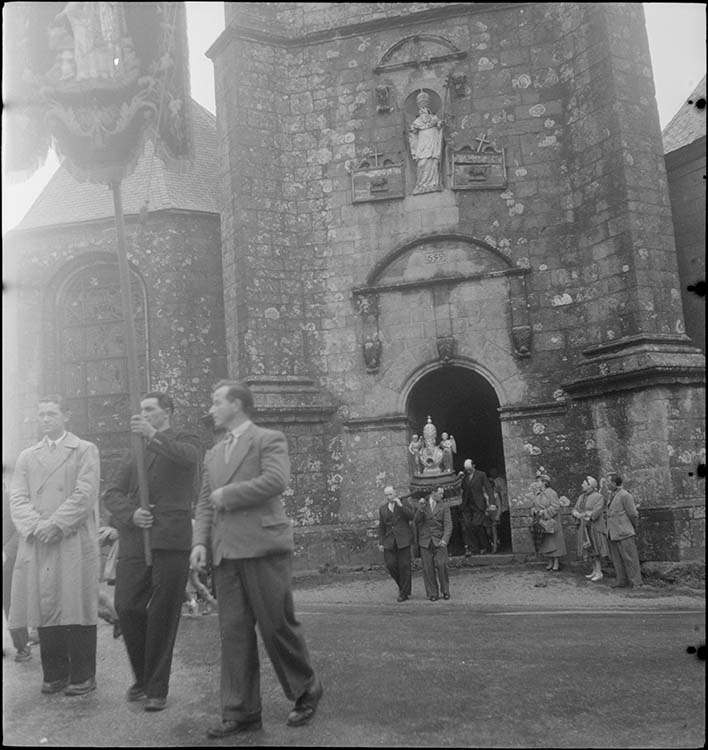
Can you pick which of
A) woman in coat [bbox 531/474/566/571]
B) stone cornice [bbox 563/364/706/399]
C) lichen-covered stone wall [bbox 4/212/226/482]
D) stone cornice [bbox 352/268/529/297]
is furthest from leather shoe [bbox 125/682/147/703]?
lichen-covered stone wall [bbox 4/212/226/482]

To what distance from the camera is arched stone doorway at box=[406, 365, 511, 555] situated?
14.4 metres

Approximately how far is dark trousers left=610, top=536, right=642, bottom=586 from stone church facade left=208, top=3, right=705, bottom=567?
1734 mm

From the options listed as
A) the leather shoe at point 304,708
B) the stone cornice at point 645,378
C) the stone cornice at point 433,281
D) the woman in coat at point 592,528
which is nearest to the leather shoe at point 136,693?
the leather shoe at point 304,708

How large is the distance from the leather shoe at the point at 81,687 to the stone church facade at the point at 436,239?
815cm

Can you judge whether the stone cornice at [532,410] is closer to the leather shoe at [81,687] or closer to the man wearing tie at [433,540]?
the man wearing tie at [433,540]

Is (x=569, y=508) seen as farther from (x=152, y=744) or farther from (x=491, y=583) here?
(x=152, y=744)

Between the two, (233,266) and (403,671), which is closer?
(403,671)

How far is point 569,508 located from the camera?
42.1 feet

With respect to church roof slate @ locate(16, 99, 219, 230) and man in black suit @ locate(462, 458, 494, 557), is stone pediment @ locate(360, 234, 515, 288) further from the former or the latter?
church roof slate @ locate(16, 99, 219, 230)

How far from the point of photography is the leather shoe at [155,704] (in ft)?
15.2

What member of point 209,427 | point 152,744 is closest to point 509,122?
point 209,427

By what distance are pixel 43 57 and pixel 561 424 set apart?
10.5 metres

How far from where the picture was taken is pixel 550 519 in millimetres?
11898

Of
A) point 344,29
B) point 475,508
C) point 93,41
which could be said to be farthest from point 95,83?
point 344,29
